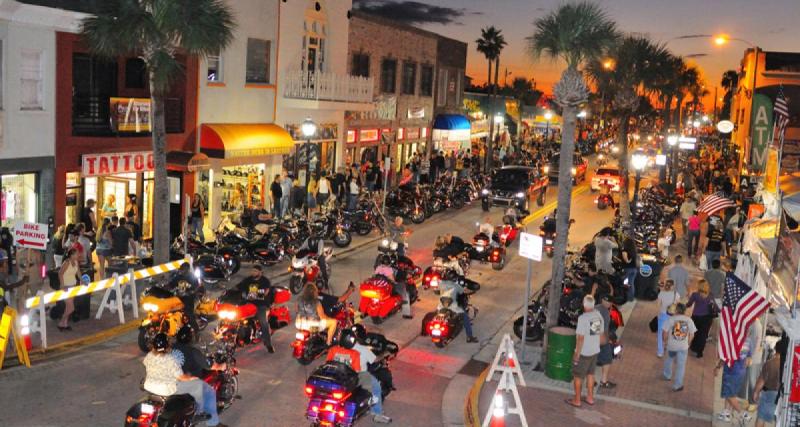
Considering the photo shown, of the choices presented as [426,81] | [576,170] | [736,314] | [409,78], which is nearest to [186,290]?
[736,314]

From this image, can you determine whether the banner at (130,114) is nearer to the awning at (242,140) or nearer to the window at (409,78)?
the awning at (242,140)

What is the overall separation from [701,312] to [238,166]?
1786 cm

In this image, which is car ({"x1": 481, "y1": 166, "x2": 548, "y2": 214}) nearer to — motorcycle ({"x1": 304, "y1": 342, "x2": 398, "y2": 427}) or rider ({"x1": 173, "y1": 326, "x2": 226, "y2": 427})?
motorcycle ({"x1": 304, "y1": 342, "x2": 398, "y2": 427})

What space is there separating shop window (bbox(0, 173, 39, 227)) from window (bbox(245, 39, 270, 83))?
33.5 feet

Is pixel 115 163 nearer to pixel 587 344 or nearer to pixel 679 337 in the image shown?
pixel 587 344

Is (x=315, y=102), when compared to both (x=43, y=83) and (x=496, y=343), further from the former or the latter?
(x=496, y=343)

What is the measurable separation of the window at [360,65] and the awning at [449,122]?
36.3 feet

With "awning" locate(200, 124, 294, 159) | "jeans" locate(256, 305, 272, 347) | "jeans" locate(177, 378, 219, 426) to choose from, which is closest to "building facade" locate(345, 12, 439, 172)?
"awning" locate(200, 124, 294, 159)

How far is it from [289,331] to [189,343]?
5790 mm

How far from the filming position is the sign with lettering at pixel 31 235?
15719 mm

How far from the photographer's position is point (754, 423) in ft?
39.7

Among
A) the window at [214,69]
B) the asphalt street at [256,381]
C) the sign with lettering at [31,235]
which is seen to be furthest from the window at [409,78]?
the sign with lettering at [31,235]

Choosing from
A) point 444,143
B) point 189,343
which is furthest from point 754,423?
point 444,143

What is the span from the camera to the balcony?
3200 cm
